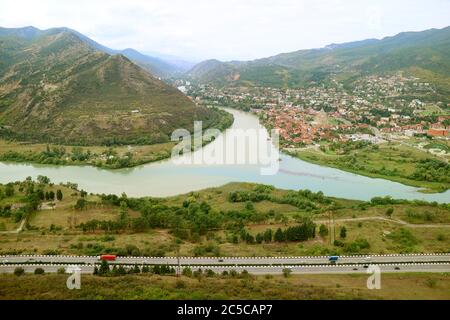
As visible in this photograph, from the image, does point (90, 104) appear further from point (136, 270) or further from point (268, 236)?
point (136, 270)

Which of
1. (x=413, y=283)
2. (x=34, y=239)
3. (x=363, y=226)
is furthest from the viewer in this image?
(x=363, y=226)

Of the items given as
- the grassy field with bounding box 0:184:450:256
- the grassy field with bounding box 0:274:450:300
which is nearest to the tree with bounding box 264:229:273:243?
the grassy field with bounding box 0:184:450:256

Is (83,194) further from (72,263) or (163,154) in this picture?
(163,154)

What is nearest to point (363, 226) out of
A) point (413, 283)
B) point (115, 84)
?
point (413, 283)

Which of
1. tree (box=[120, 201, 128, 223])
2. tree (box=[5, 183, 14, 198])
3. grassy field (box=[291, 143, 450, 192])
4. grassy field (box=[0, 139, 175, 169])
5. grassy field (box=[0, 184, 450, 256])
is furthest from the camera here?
grassy field (box=[0, 139, 175, 169])

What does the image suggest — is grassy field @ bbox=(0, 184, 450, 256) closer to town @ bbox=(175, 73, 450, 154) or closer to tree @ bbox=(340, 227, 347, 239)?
tree @ bbox=(340, 227, 347, 239)

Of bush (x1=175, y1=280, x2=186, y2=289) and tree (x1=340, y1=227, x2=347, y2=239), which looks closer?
bush (x1=175, y1=280, x2=186, y2=289)
